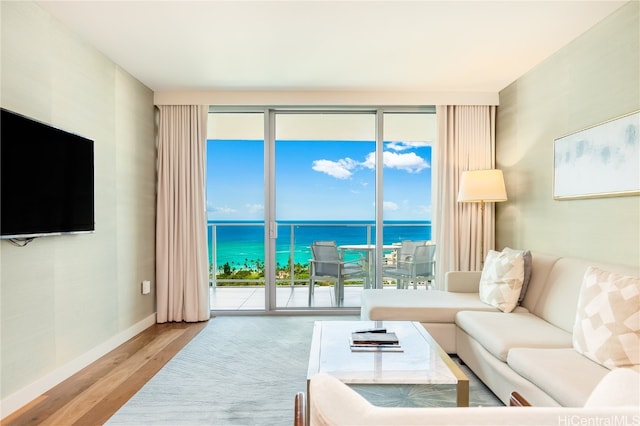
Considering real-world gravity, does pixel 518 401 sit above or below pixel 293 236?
below

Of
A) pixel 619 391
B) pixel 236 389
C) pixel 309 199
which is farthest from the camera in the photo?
pixel 309 199

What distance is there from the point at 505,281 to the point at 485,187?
44.3 inches

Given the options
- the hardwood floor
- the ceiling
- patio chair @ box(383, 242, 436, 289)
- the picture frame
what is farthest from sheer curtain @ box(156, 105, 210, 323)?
the picture frame

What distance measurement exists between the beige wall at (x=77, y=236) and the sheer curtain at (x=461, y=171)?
3260 millimetres

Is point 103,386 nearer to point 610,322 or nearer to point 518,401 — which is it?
point 518,401

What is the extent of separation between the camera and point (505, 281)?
3.02 meters

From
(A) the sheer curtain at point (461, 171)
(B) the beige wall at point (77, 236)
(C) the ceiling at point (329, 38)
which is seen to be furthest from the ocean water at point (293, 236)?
(C) the ceiling at point (329, 38)

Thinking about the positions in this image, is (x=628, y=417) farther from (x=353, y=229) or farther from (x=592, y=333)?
(x=353, y=229)

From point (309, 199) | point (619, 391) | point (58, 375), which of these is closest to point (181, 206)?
point (58, 375)

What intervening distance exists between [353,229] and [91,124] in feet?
10.8

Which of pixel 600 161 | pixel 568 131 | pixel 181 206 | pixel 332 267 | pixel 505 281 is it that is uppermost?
pixel 568 131

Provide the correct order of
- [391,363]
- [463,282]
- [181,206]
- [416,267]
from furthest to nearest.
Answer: [416,267], [181,206], [463,282], [391,363]

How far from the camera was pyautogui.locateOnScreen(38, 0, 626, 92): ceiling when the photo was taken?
A: 2566 millimetres

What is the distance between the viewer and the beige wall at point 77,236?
2326 millimetres
